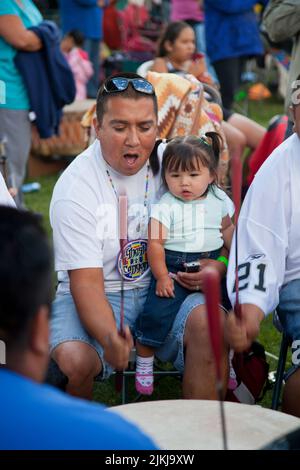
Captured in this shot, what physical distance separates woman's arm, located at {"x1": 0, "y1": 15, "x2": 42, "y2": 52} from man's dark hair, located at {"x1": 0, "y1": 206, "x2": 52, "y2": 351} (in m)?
3.77

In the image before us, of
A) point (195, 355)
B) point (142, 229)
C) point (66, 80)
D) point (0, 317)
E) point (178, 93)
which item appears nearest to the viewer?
point (0, 317)

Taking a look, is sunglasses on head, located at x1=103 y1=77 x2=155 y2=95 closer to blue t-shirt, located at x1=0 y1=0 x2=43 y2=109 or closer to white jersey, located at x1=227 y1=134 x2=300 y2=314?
white jersey, located at x1=227 y1=134 x2=300 y2=314

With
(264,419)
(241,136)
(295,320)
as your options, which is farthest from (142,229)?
(241,136)

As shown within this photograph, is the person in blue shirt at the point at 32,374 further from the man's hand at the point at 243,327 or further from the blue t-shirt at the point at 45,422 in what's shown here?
the man's hand at the point at 243,327

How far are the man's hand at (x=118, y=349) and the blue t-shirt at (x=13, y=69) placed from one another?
2640 millimetres

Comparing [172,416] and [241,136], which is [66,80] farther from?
[172,416]

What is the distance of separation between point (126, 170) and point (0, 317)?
1.89 meters

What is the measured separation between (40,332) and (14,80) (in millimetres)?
4007

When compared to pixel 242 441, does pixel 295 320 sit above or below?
below

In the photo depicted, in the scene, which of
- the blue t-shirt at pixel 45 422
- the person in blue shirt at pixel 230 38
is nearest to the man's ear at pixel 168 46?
the person in blue shirt at pixel 230 38

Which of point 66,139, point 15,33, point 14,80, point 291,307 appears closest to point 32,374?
point 291,307

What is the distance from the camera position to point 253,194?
333 cm

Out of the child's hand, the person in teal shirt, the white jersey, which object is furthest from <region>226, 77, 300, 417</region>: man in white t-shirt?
the person in teal shirt

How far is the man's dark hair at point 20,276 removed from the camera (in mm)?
1603
